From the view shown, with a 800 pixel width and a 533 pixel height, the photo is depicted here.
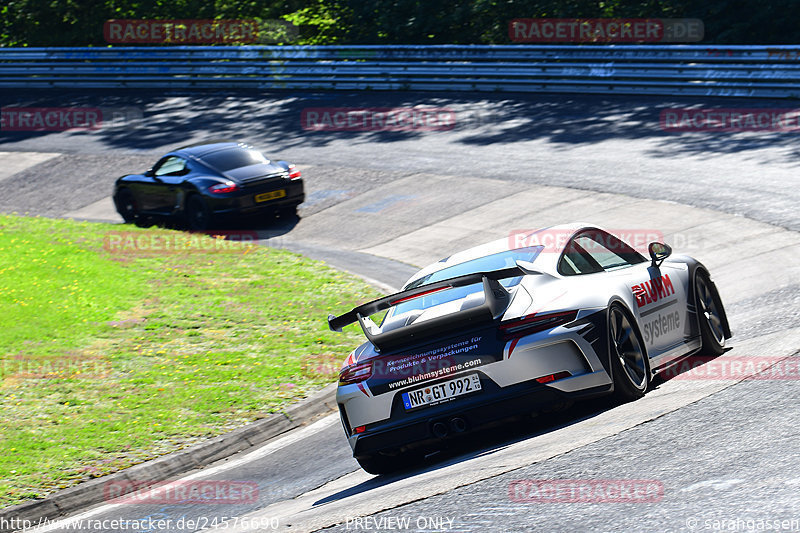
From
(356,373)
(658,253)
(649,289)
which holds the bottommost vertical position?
(356,373)

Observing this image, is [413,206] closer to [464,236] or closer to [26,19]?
[464,236]

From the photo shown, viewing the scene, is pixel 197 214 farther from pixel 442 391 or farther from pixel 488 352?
pixel 488 352

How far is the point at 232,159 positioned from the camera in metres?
18.6

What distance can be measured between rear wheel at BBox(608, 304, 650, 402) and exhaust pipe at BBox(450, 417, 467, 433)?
3.50ft

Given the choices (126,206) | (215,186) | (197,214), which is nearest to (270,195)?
(215,186)

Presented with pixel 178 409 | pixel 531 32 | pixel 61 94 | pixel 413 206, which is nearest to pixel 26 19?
pixel 61 94

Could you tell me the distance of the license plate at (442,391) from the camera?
6.74 metres

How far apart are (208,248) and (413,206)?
12.5ft

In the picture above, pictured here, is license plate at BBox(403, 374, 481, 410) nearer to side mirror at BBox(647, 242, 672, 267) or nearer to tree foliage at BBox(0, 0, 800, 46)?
side mirror at BBox(647, 242, 672, 267)

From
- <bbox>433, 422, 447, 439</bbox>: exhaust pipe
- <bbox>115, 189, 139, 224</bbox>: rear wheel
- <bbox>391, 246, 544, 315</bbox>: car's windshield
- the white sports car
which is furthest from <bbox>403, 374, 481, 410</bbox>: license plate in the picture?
<bbox>115, 189, 139, 224</bbox>: rear wheel

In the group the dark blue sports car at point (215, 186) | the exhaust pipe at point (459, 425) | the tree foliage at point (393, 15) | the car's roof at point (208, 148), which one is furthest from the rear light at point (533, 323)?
the tree foliage at point (393, 15)

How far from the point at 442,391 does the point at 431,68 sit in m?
20.6

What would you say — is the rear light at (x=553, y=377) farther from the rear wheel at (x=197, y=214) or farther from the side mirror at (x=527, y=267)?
the rear wheel at (x=197, y=214)

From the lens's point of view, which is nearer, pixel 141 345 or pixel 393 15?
pixel 141 345
